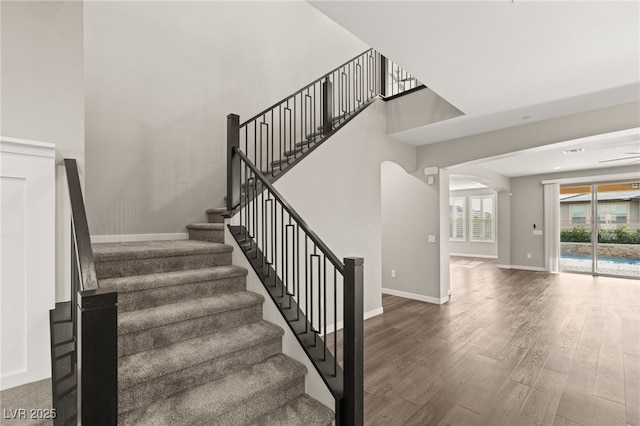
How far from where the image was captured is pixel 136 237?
3559mm

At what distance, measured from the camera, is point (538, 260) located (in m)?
8.47

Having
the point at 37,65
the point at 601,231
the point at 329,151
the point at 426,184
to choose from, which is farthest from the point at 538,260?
the point at 37,65

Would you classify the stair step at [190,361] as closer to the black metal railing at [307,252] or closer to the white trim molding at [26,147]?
the black metal railing at [307,252]

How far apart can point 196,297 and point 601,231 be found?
9893 millimetres

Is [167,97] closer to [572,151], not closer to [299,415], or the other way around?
[299,415]

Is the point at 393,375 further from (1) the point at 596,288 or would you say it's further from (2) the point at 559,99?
(1) the point at 596,288

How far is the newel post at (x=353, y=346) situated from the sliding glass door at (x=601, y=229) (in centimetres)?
903

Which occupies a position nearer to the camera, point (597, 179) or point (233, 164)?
point (233, 164)

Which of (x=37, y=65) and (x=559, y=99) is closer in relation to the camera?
(x=37, y=65)

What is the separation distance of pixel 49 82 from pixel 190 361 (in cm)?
188

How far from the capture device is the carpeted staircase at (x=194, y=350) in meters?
1.67

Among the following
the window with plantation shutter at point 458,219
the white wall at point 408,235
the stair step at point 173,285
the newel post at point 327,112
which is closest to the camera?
the stair step at point 173,285

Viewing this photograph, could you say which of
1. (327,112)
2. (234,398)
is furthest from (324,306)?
(327,112)

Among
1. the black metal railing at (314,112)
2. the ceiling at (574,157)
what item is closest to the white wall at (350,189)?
the black metal railing at (314,112)
